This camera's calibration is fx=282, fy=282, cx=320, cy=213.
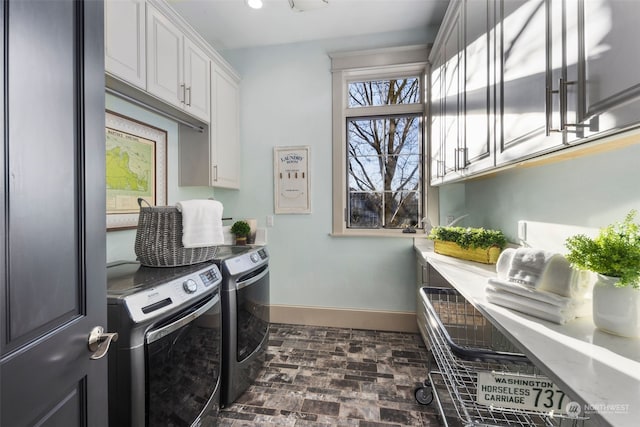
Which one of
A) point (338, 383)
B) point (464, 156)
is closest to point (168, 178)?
point (338, 383)

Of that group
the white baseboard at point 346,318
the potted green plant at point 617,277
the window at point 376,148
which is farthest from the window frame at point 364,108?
the potted green plant at point 617,277

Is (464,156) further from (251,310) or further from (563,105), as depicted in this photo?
(251,310)

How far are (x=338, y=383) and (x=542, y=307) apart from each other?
1442 millimetres

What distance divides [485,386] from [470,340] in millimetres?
897

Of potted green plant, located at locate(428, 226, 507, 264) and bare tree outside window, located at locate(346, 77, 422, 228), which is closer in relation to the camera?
potted green plant, located at locate(428, 226, 507, 264)

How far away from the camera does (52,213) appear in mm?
646

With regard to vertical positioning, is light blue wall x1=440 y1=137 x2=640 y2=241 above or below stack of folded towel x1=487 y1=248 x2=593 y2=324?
above

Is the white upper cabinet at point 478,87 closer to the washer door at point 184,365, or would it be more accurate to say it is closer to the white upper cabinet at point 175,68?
the washer door at point 184,365

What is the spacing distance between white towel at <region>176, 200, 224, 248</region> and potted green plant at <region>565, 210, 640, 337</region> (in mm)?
1560

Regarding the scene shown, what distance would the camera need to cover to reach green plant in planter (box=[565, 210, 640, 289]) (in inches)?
29.0

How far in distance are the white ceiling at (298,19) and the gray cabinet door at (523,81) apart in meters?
1.45

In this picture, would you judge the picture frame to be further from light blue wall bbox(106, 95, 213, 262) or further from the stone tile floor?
the stone tile floor

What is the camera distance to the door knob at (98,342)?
0.74 metres

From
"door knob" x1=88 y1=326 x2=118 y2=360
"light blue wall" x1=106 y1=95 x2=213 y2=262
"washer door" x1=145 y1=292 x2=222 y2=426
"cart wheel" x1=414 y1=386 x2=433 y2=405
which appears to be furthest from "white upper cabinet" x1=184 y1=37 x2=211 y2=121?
"cart wheel" x1=414 y1=386 x2=433 y2=405
